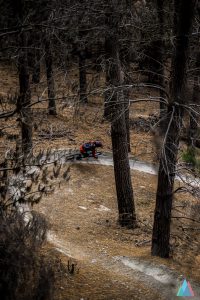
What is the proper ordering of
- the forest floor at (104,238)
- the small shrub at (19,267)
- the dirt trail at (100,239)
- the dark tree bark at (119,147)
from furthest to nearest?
the dark tree bark at (119,147) → the dirt trail at (100,239) → the forest floor at (104,238) → the small shrub at (19,267)

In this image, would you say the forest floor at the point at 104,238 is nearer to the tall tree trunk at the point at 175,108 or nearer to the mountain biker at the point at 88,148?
the tall tree trunk at the point at 175,108

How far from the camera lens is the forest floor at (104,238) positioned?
8.56m

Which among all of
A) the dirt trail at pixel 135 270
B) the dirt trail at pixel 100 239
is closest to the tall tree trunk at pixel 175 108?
the dirt trail at pixel 135 270

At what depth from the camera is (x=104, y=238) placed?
12.3m

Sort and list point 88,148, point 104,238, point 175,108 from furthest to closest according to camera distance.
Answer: point 88,148 < point 104,238 < point 175,108

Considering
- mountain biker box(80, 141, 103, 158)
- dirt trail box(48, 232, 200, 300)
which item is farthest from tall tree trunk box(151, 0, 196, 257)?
mountain biker box(80, 141, 103, 158)

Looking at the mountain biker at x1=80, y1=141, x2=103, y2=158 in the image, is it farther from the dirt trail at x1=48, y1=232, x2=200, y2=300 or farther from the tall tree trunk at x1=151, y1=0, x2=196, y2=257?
the tall tree trunk at x1=151, y1=0, x2=196, y2=257

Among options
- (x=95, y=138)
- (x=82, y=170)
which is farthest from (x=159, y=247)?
(x=95, y=138)

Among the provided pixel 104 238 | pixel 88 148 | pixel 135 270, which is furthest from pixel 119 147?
pixel 88 148

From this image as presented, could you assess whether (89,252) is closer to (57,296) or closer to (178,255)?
(178,255)

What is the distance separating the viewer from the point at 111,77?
11969 millimetres

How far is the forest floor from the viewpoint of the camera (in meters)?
8.56

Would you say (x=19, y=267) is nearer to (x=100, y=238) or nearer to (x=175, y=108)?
(x=175, y=108)

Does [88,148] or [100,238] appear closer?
[100,238]
